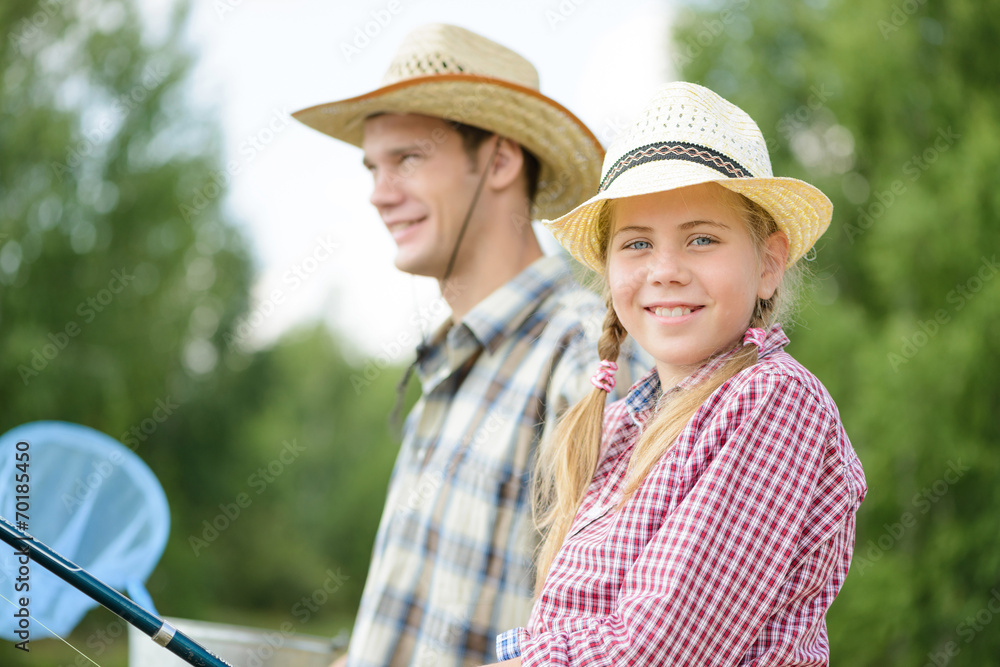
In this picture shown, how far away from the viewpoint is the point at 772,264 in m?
1.56

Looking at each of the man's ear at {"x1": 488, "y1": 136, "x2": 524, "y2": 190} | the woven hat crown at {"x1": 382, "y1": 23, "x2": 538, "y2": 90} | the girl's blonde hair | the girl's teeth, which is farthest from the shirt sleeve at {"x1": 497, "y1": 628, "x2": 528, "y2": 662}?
the woven hat crown at {"x1": 382, "y1": 23, "x2": 538, "y2": 90}

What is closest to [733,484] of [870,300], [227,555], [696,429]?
[696,429]

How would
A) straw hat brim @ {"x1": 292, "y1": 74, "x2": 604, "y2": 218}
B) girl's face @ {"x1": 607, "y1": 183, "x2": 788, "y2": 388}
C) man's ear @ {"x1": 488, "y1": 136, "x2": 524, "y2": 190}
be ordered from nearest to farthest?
Result: girl's face @ {"x1": 607, "y1": 183, "x2": 788, "y2": 388} < straw hat brim @ {"x1": 292, "y1": 74, "x2": 604, "y2": 218} < man's ear @ {"x1": 488, "y1": 136, "x2": 524, "y2": 190}

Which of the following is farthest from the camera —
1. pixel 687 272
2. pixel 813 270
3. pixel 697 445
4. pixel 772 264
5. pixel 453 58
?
pixel 813 270

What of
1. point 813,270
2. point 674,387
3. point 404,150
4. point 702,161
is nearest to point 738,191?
point 702,161

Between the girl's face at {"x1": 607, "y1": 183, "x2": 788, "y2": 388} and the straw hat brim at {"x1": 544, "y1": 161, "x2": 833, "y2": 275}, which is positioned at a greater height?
the straw hat brim at {"x1": 544, "y1": 161, "x2": 833, "y2": 275}

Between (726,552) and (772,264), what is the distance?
1.93 ft

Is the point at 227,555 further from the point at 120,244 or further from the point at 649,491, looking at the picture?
the point at 649,491

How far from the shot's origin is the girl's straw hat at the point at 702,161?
142 cm

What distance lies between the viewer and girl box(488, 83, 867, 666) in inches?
46.0

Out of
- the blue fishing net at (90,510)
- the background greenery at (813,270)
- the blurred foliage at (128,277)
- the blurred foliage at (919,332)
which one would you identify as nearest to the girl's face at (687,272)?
the background greenery at (813,270)

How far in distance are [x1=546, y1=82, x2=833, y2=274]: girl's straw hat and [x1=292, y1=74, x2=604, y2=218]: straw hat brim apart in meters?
0.99

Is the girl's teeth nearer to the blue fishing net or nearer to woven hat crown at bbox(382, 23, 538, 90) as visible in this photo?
woven hat crown at bbox(382, 23, 538, 90)

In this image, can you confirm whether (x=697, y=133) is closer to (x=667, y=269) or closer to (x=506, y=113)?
(x=667, y=269)
